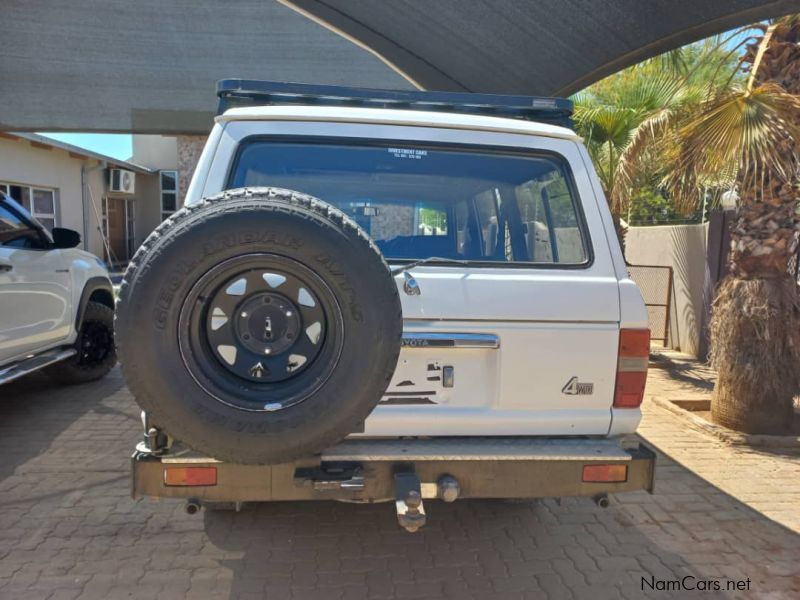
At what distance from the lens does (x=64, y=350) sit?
552 cm

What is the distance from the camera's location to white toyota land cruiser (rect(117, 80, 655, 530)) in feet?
6.86

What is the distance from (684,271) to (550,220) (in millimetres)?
6130

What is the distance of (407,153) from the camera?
8.77ft

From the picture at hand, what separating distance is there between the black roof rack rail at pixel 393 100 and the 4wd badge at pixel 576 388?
1435mm

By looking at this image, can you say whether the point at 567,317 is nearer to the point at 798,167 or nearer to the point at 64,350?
the point at 798,167

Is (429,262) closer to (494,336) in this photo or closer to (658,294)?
(494,336)

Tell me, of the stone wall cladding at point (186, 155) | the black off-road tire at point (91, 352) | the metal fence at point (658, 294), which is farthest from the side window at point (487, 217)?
the stone wall cladding at point (186, 155)

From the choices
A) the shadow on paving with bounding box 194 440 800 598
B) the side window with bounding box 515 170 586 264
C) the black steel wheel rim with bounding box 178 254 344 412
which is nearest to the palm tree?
the shadow on paving with bounding box 194 440 800 598

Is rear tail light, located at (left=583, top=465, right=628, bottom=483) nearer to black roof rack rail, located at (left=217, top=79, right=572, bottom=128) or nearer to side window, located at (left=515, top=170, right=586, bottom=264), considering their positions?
side window, located at (left=515, top=170, right=586, bottom=264)

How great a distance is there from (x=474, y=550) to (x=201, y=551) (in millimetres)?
1485

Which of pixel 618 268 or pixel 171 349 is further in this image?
pixel 618 268

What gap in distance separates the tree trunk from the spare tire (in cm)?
393

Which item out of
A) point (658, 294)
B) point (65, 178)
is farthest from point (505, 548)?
point (65, 178)

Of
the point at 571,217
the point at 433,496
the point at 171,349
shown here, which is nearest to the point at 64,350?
the point at 171,349
